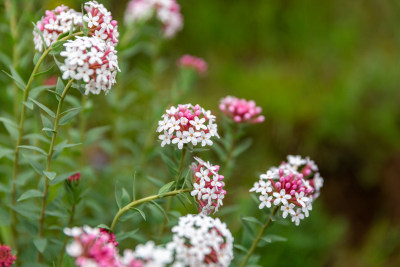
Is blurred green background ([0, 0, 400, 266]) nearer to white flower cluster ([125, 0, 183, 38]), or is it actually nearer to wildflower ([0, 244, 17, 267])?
white flower cluster ([125, 0, 183, 38])

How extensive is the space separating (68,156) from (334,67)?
3.72 meters

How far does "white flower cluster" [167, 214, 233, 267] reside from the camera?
1.62 m

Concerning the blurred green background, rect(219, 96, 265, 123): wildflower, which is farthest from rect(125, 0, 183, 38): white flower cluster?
rect(219, 96, 265, 123): wildflower

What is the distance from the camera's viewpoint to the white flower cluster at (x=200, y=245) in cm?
162

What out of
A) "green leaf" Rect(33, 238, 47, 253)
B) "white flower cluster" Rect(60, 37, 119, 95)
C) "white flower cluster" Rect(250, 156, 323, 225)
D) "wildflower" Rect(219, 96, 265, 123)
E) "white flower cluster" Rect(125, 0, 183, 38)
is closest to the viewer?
"white flower cluster" Rect(60, 37, 119, 95)

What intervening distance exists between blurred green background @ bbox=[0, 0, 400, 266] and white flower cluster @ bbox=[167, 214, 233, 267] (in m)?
1.48

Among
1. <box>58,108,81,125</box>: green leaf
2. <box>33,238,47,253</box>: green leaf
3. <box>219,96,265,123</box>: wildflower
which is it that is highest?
<box>219,96,265,123</box>: wildflower

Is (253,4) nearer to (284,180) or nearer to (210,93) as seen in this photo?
(210,93)

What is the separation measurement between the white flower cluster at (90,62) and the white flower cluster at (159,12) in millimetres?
1525

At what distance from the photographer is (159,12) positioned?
3461mm

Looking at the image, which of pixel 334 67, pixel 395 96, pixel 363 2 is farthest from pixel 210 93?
pixel 363 2

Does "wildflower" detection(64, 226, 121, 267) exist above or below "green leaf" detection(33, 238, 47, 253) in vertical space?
above

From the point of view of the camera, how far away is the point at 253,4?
21.0 feet

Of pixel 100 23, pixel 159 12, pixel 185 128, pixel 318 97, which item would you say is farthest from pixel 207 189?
pixel 318 97
